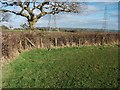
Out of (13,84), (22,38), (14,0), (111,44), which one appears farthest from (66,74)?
(14,0)

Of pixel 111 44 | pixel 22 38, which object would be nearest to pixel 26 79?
pixel 22 38

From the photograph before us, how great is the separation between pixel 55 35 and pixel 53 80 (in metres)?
15.5

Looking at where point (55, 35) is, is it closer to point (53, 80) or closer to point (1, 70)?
point (1, 70)

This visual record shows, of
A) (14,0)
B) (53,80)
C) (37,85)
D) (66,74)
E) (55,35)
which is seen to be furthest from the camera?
(14,0)

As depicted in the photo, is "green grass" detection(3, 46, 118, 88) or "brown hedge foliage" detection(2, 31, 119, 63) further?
"brown hedge foliage" detection(2, 31, 119, 63)

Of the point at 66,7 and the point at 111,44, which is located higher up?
the point at 66,7

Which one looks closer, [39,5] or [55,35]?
[55,35]

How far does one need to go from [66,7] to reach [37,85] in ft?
90.8

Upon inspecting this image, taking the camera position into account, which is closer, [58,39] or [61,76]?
[61,76]

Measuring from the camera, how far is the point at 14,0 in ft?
118

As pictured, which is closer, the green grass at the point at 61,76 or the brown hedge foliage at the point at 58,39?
the green grass at the point at 61,76

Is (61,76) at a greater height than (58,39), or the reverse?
(58,39)

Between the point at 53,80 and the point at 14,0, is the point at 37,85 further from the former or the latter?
the point at 14,0

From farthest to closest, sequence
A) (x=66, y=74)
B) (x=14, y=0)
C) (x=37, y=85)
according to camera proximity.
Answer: (x=14, y=0) → (x=66, y=74) → (x=37, y=85)
